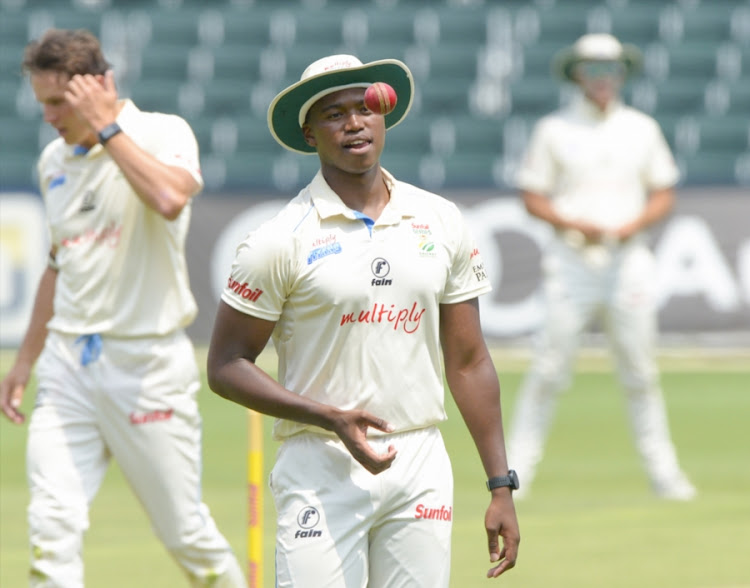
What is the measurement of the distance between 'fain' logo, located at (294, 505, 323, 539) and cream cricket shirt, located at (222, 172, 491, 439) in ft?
0.83

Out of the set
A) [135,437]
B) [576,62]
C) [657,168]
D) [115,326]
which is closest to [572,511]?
[657,168]

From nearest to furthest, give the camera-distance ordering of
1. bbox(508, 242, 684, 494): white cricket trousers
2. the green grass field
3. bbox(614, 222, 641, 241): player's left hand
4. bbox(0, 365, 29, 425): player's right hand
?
1. bbox(0, 365, 29, 425): player's right hand
2. the green grass field
3. bbox(508, 242, 684, 494): white cricket trousers
4. bbox(614, 222, 641, 241): player's left hand

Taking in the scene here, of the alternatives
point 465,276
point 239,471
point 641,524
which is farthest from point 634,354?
point 465,276

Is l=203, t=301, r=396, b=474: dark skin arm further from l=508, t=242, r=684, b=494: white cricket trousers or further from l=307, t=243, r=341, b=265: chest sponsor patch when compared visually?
l=508, t=242, r=684, b=494: white cricket trousers

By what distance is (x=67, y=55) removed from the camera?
5898mm

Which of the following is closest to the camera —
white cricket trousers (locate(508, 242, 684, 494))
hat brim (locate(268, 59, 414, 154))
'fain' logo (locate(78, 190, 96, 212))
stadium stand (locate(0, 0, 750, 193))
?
hat brim (locate(268, 59, 414, 154))

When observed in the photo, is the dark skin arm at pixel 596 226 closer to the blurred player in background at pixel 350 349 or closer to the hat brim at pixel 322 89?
the hat brim at pixel 322 89

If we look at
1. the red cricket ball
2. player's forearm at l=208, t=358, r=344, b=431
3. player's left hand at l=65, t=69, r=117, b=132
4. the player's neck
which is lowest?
player's forearm at l=208, t=358, r=344, b=431

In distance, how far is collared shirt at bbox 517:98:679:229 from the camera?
996cm

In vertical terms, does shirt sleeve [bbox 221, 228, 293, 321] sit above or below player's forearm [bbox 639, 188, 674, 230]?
below

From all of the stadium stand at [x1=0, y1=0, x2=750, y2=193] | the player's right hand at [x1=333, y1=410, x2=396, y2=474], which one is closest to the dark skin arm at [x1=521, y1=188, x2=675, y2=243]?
the player's right hand at [x1=333, y1=410, x2=396, y2=474]

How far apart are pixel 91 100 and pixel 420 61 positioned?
1572 centimetres

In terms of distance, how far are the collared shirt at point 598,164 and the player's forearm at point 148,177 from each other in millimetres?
4573

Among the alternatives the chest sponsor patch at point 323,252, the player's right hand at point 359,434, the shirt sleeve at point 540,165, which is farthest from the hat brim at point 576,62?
the player's right hand at point 359,434
